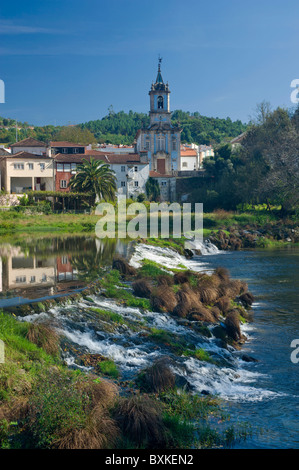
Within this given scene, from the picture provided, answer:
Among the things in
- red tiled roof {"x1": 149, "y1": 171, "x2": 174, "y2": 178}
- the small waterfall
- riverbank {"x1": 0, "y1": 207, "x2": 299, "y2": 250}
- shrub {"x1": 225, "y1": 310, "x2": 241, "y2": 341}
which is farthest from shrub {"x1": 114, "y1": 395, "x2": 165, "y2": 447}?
red tiled roof {"x1": 149, "y1": 171, "x2": 174, "y2": 178}

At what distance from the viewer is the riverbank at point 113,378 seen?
8180 millimetres

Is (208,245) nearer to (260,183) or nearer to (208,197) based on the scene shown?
(260,183)

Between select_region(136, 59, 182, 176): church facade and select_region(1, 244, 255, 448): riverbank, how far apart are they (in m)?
55.7

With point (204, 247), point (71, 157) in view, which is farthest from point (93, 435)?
point (71, 157)

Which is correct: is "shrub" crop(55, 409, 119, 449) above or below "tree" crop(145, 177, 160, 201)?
below

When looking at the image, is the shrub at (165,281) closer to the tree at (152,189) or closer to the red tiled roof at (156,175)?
the tree at (152,189)

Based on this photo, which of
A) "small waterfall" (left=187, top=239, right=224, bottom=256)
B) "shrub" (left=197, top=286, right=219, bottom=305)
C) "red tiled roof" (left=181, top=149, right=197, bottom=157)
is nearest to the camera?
"shrub" (left=197, top=286, right=219, bottom=305)

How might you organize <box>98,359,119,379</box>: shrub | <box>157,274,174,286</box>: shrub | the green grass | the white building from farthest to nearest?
the white building
the green grass
<box>157,274,174,286</box>: shrub
<box>98,359,119,379</box>: shrub

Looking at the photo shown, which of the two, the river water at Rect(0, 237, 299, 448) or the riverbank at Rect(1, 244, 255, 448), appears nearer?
the riverbank at Rect(1, 244, 255, 448)

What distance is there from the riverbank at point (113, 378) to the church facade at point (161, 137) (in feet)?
183

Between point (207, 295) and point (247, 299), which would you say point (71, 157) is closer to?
point (247, 299)

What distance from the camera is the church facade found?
71.6 m

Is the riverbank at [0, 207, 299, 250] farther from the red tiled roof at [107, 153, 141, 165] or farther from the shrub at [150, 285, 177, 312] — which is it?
the shrub at [150, 285, 177, 312]

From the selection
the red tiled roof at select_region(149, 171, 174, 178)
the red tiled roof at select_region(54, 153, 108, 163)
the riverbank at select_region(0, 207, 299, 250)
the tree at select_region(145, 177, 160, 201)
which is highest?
the red tiled roof at select_region(54, 153, 108, 163)
